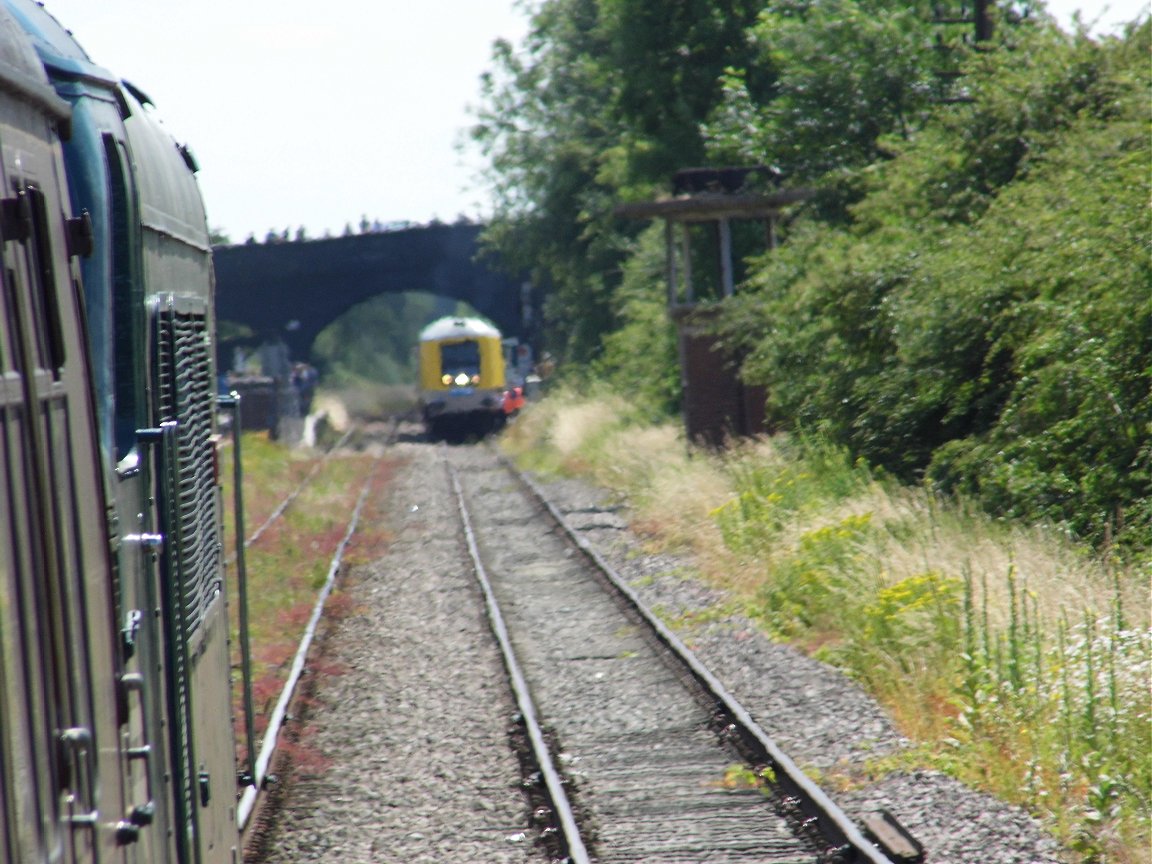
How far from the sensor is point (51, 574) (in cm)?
288

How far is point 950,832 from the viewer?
7.19 metres

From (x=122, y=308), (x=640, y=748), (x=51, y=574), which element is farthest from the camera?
(x=640, y=748)

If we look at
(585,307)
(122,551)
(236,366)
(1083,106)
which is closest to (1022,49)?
(1083,106)

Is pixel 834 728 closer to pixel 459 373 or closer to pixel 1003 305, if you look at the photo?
pixel 1003 305

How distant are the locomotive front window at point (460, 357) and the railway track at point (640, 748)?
25963 millimetres

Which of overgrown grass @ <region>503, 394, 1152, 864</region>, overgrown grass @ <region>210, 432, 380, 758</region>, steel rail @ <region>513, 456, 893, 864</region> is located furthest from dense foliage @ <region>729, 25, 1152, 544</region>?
overgrown grass @ <region>210, 432, 380, 758</region>

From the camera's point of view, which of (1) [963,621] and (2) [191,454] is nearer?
(2) [191,454]

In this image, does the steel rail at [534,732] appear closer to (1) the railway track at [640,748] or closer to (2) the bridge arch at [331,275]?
(1) the railway track at [640,748]

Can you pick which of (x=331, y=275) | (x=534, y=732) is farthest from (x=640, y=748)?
(x=331, y=275)

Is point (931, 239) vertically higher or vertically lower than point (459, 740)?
higher

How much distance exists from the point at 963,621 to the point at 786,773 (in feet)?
8.27

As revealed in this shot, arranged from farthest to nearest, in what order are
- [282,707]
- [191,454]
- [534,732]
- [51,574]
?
[282,707], [534,732], [191,454], [51,574]

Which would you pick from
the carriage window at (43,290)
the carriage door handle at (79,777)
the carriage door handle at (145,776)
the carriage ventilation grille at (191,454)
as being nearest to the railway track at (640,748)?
the carriage ventilation grille at (191,454)

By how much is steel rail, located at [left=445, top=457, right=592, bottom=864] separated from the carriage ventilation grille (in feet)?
8.63
